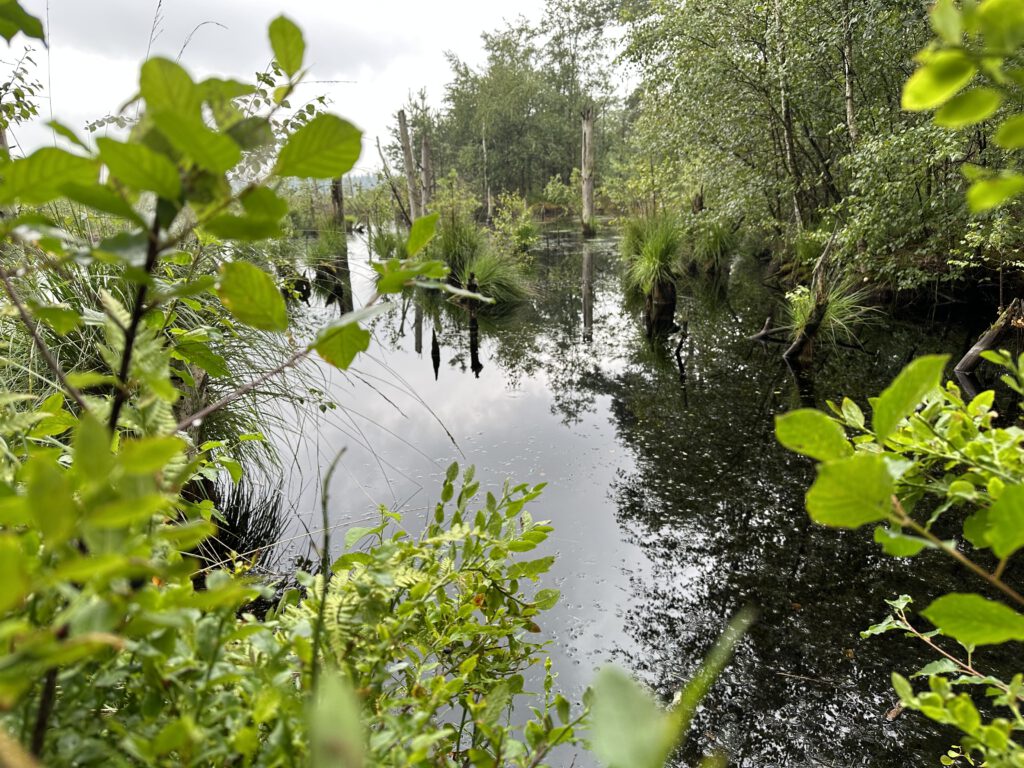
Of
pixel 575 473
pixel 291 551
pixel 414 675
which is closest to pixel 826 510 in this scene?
pixel 414 675

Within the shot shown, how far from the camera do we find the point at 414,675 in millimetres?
761

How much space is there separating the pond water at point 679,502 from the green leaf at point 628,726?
41.0 inches

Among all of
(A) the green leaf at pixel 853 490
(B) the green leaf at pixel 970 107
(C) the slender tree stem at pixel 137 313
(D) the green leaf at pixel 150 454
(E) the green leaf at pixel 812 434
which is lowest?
(A) the green leaf at pixel 853 490

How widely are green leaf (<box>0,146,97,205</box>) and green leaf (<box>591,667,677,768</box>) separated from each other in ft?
1.21

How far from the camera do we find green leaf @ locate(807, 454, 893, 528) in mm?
295

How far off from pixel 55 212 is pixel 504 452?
243cm

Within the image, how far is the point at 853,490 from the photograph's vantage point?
302 millimetres

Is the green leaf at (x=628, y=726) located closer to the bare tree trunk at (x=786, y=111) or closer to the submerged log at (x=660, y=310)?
the submerged log at (x=660, y=310)

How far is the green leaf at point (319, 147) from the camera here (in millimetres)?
310

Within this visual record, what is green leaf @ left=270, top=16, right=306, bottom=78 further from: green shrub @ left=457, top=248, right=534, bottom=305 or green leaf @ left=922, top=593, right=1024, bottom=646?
green shrub @ left=457, top=248, right=534, bottom=305

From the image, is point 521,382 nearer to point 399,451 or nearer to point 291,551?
point 399,451

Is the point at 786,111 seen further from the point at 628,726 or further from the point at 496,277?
the point at 628,726

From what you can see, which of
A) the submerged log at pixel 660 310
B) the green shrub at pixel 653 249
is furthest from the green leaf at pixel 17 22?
the green shrub at pixel 653 249

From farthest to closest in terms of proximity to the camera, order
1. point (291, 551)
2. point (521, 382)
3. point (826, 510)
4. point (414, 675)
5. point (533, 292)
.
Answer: point (533, 292) < point (521, 382) < point (291, 551) < point (414, 675) < point (826, 510)
